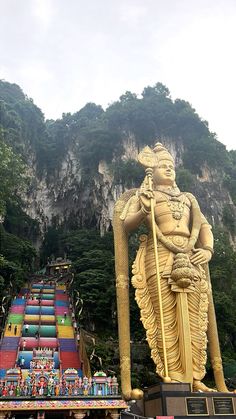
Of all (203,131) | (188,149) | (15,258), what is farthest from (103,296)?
(203,131)

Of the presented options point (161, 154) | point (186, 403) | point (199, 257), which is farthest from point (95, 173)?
point (186, 403)

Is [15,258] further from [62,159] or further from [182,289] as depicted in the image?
[182,289]

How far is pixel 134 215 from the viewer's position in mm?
7961

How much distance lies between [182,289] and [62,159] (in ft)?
88.6

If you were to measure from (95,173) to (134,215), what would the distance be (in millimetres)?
21779

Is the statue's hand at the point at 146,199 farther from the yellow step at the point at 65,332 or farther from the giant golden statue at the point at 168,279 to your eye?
the yellow step at the point at 65,332

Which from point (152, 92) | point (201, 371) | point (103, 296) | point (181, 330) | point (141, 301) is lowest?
point (201, 371)

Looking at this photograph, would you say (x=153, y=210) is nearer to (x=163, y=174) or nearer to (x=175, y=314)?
(x=163, y=174)

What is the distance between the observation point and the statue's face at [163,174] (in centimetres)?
852

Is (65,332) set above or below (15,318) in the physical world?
below

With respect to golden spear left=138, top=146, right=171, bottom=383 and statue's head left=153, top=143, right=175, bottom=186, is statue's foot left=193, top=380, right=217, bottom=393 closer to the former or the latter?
golden spear left=138, top=146, right=171, bottom=383

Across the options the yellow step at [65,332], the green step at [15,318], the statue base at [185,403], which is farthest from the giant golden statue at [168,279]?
the green step at [15,318]

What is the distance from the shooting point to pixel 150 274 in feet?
25.1

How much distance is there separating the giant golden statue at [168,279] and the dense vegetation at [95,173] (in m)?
5.85
